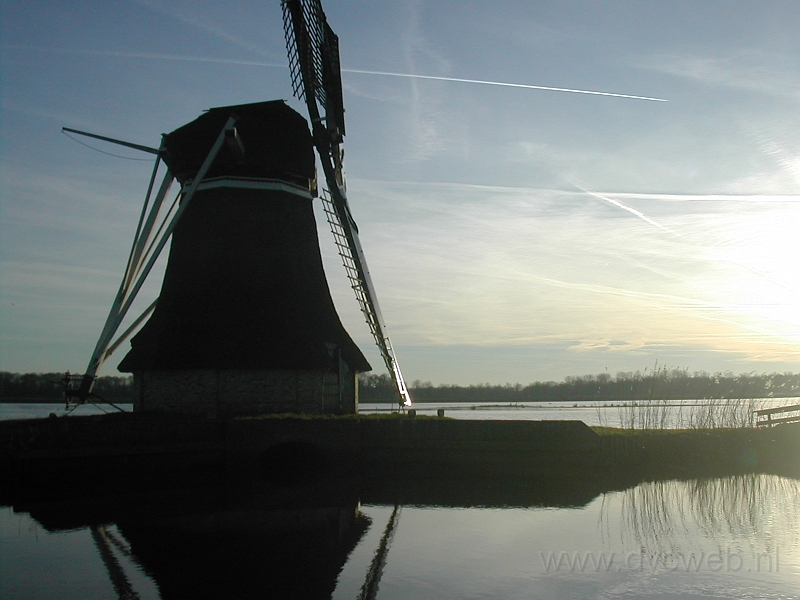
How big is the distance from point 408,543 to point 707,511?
247 inches

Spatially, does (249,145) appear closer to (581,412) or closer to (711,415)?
(711,415)

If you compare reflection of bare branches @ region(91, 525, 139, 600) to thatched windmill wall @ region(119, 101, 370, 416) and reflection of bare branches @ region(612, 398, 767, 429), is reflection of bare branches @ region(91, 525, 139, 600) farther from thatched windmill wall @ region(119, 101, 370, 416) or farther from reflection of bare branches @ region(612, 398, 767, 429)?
reflection of bare branches @ region(612, 398, 767, 429)

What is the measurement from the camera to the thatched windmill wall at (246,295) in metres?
18.3

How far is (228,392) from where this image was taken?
1823cm

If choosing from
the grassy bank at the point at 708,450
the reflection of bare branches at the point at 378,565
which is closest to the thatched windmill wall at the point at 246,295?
the reflection of bare branches at the point at 378,565

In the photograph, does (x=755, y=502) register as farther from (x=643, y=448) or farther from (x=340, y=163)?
(x=340, y=163)

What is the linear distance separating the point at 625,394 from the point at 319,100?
43.7ft

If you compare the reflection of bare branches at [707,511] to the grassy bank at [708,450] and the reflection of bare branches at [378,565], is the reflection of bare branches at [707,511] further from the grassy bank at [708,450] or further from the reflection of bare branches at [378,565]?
the reflection of bare branches at [378,565]

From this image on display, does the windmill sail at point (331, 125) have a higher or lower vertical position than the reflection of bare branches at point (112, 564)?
higher

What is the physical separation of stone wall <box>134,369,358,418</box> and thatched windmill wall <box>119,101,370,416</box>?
0.08ft

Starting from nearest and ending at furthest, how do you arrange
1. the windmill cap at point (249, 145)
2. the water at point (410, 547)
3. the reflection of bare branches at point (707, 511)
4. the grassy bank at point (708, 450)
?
1. the water at point (410, 547)
2. the reflection of bare branches at point (707, 511)
3. the grassy bank at point (708, 450)
4. the windmill cap at point (249, 145)

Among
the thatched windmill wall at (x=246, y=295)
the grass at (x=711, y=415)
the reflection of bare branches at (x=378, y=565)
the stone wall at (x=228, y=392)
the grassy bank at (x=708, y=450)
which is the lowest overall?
the reflection of bare branches at (x=378, y=565)

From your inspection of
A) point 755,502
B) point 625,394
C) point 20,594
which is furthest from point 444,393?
point 20,594

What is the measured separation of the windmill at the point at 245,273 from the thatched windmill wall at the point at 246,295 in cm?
3
